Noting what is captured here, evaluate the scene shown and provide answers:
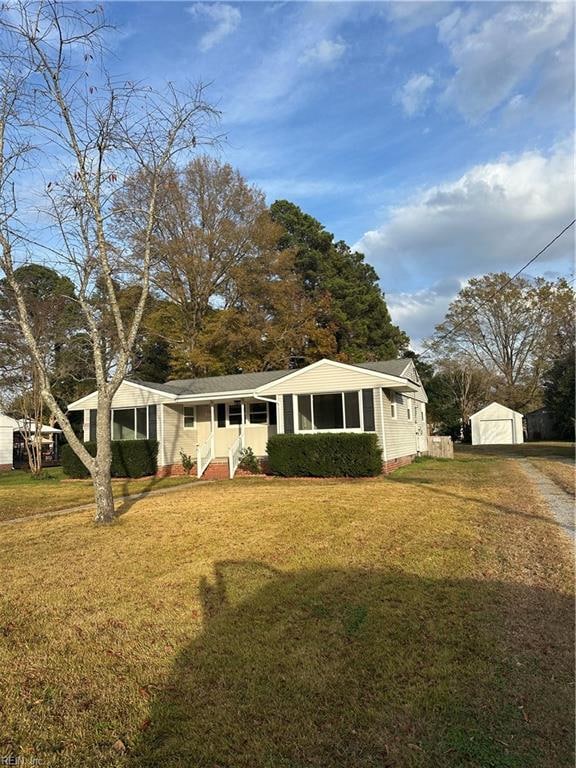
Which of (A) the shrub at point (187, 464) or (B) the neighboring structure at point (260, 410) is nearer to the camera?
(B) the neighboring structure at point (260, 410)

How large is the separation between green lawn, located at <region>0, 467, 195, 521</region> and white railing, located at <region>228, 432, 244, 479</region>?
147 cm

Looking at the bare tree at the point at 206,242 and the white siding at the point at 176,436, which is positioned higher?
the bare tree at the point at 206,242

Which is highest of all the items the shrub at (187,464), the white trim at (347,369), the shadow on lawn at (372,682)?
the white trim at (347,369)

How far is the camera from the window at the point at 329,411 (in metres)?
16.9

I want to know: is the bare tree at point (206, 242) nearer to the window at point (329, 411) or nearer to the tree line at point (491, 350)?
the window at point (329, 411)

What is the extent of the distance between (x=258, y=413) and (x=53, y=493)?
24.7ft

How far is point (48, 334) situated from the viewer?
22000mm

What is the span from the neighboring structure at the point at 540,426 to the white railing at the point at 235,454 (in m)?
32.7

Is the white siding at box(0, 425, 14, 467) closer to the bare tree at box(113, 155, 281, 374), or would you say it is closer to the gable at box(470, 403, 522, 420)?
the bare tree at box(113, 155, 281, 374)

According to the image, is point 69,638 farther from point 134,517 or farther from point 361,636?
point 134,517

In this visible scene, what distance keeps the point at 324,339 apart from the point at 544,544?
2418cm

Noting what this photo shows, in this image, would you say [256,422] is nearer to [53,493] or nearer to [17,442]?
[53,493]

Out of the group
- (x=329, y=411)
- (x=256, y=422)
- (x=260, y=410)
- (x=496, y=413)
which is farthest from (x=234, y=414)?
(x=496, y=413)

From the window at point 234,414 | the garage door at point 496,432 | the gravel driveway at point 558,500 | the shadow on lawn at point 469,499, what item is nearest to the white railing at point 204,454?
the window at point 234,414
